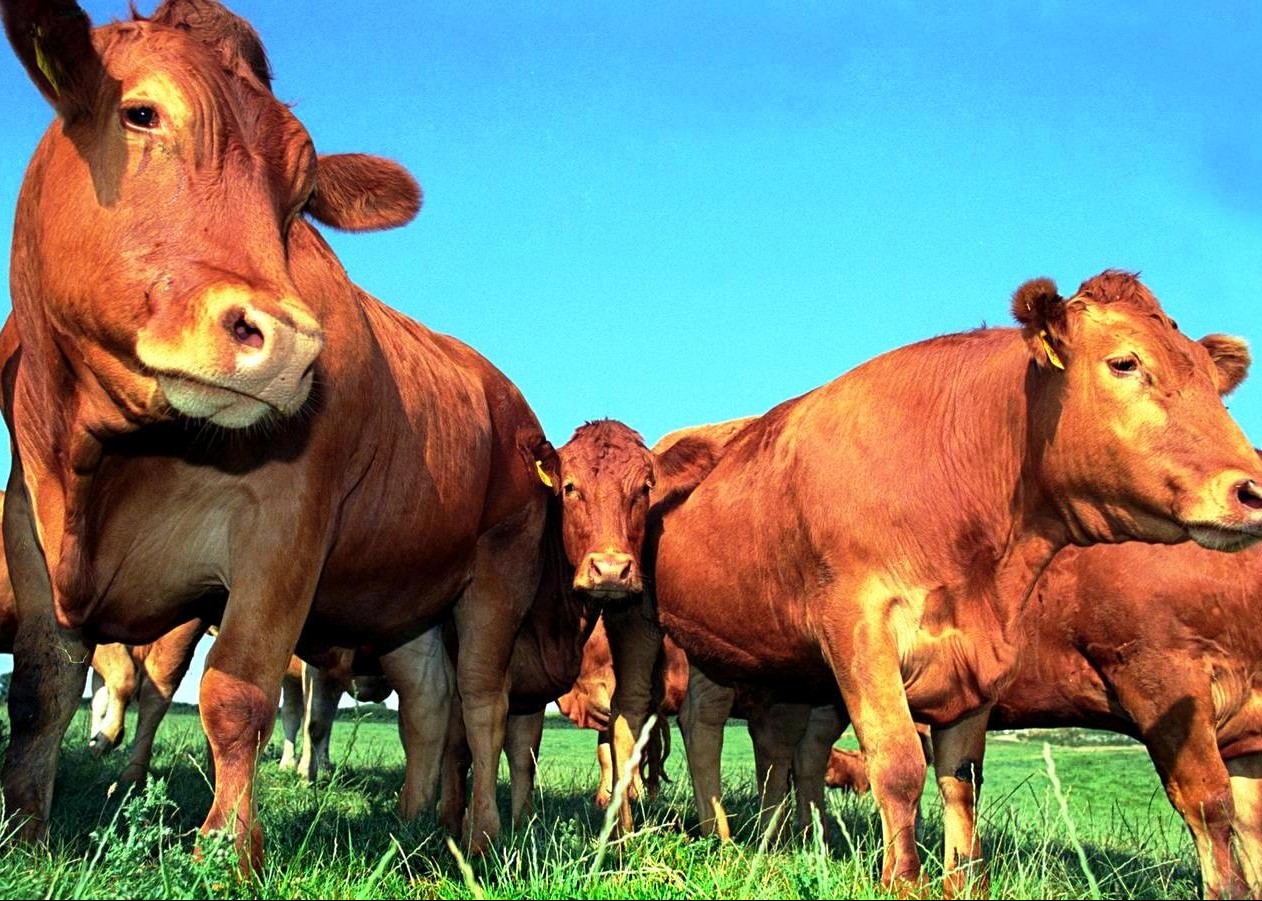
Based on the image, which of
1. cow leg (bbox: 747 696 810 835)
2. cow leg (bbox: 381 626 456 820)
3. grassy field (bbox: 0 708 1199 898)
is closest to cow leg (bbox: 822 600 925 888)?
grassy field (bbox: 0 708 1199 898)

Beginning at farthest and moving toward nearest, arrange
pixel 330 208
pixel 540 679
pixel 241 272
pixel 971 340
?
pixel 540 679
pixel 971 340
pixel 330 208
pixel 241 272

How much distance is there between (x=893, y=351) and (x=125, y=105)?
441 centimetres

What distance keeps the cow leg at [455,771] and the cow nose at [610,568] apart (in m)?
1.14

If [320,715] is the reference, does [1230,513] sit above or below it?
above

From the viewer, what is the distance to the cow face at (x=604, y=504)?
310 inches

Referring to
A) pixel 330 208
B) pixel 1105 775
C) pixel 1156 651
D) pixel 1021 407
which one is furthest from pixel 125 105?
pixel 1105 775

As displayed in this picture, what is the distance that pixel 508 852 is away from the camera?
586cm

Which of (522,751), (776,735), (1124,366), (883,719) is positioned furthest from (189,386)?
(776,735)

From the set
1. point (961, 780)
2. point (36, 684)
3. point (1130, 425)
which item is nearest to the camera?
point (36, 684)

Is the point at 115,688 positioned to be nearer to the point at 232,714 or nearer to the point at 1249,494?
the point at 232,714

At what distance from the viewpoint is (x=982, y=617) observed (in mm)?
6109

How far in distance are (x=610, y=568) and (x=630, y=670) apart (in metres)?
1.48

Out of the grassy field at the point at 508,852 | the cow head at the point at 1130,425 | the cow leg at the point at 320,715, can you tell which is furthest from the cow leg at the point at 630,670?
the cow leg at the point at 320,715

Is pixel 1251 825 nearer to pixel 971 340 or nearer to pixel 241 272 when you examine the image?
pixel 971 340
